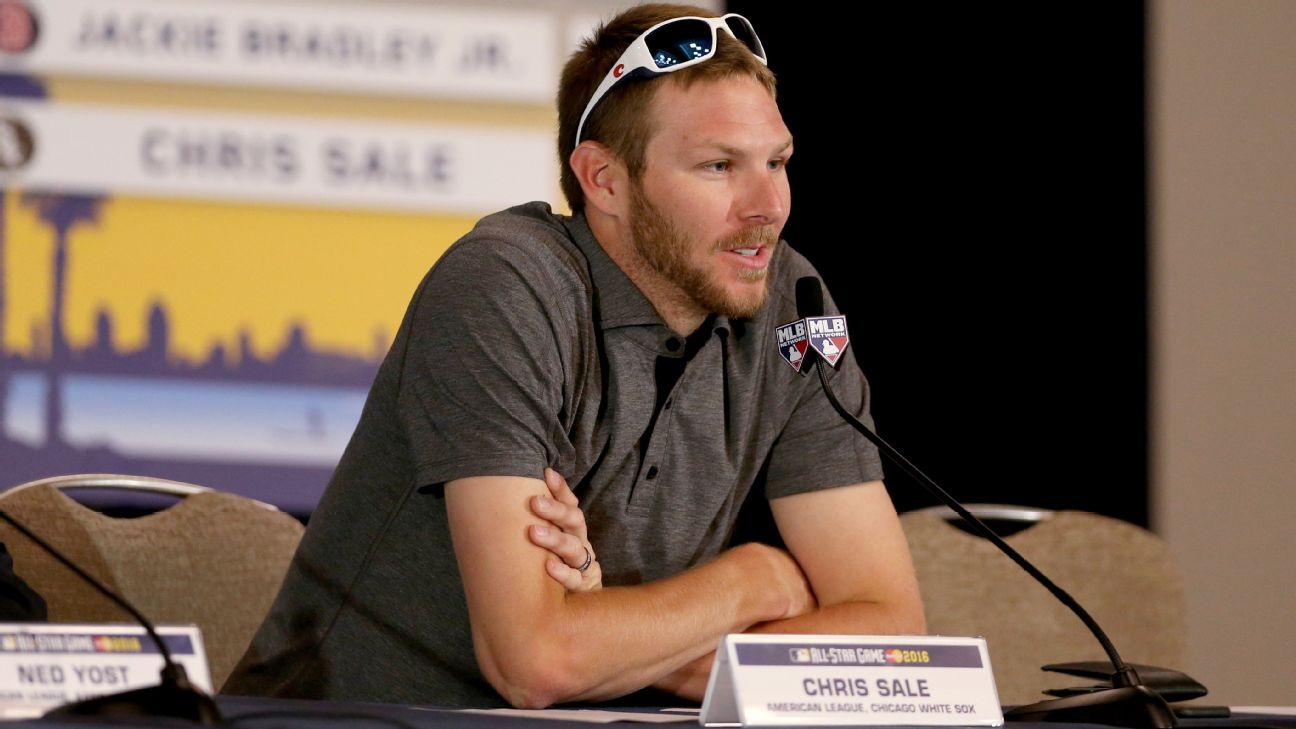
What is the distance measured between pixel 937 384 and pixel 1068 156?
2.33 feet

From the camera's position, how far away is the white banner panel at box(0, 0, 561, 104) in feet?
10.1

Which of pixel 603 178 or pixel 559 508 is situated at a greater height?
pixel 603 178

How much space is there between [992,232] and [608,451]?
2.15 meters

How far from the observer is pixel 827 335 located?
160 centimetres

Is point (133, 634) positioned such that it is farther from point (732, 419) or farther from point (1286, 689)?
point (1286, 689)

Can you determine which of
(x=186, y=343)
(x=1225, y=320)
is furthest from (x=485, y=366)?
(x=1225, y=320)

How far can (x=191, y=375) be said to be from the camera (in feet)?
10.1

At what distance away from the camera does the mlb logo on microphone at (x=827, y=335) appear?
1593 millimetres

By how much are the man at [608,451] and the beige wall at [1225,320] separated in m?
2.08

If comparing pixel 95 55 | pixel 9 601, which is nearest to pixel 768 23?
pixel 95 55

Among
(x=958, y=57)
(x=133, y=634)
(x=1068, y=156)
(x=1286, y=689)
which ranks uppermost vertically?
(x=958, y=57)

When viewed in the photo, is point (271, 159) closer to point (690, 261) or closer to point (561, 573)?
point (690, 261)

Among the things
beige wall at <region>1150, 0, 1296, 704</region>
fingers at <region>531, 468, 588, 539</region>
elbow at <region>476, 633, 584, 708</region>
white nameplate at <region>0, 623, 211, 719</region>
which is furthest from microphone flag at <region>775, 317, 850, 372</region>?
beige wall at <region>1150, 0, 1296, 704</region>

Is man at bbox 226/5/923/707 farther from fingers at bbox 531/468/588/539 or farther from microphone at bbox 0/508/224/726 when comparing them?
microphone at bbox 0/508/224/726
